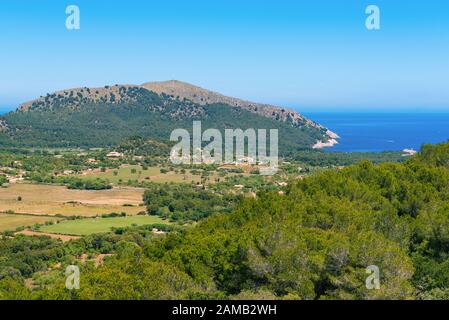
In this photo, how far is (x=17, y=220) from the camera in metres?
62.6

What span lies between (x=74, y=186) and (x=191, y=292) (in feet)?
229

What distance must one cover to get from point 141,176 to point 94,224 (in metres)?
37.6

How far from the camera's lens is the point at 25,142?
136125mm

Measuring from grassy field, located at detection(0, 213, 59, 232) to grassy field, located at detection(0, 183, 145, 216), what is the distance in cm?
254

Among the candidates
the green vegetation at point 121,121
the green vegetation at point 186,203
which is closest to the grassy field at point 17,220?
the green vegetation at point 186,203

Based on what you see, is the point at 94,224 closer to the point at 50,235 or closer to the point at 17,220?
the point at 50,235

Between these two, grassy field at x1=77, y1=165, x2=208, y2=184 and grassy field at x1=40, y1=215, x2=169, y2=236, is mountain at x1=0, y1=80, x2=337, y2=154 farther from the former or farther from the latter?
grassy field at x1=40, y1=215, x2=169, y2=236

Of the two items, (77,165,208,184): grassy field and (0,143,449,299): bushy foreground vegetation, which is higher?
(0,143,449,299): bushy foreground vegetation

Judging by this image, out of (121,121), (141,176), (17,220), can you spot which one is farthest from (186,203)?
(121,121)

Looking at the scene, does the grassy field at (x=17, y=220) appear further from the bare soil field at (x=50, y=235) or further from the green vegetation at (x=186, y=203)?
the green vegetation at (x=186, y=203)

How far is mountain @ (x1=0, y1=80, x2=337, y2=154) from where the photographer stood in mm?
148625

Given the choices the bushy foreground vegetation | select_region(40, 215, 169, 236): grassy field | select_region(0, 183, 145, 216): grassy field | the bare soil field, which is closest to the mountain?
select_region(0, 183, 145, 216): grassy field

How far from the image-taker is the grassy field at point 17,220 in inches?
2335
